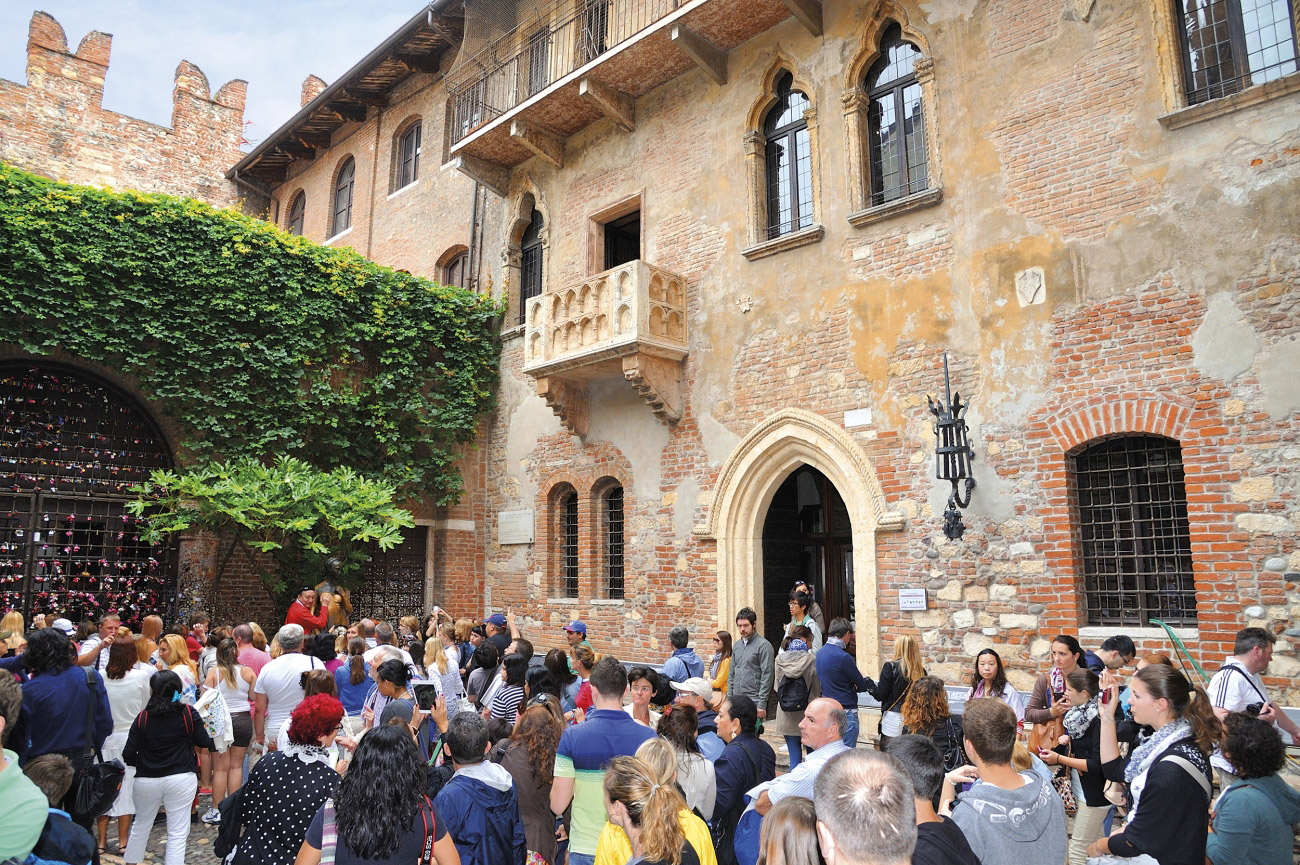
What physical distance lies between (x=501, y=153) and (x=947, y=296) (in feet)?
29.5

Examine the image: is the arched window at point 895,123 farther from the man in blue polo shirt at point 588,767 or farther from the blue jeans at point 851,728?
the man in blue polo shirt at point 588,767

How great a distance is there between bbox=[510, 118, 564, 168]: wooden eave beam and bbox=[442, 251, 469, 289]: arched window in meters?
3.45

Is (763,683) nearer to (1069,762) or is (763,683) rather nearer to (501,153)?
(1069,762)

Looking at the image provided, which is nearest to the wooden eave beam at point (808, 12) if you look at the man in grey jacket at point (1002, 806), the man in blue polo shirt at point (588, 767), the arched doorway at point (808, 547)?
the arched doorway at point (808, 547)

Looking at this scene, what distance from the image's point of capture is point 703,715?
5.42 metres

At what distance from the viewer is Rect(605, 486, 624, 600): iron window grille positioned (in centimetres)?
1395

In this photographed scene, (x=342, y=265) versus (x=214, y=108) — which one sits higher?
(x=214, y=108)

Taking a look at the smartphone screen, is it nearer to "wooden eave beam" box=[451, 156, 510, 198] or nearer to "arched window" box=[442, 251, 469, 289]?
"wooden eave beam" box=[451, 156, 510, 198]

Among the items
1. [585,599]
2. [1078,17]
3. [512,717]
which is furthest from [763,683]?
[1078,17]

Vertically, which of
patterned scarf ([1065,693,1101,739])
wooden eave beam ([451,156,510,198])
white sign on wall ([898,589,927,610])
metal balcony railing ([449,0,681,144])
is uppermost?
metal balcony railing ([449,0,681,144])

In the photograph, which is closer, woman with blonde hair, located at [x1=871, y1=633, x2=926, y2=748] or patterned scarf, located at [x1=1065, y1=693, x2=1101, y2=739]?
patterned scarf, located at [x1=1065, y1=693, x2=1101, y2=739]

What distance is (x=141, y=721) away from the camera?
5660mm

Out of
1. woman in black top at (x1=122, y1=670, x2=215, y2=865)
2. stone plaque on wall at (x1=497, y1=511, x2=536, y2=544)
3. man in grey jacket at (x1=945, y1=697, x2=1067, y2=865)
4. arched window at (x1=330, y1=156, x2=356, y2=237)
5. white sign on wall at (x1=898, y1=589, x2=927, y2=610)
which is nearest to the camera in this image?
man in grey jacket at (x1=945, y1=697, x2=1067, y2=865)

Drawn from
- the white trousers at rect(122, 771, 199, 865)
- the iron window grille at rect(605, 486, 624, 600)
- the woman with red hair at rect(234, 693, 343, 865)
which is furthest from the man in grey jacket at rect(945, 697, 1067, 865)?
the iron window grille at rect(605, 486, 624, 600)
